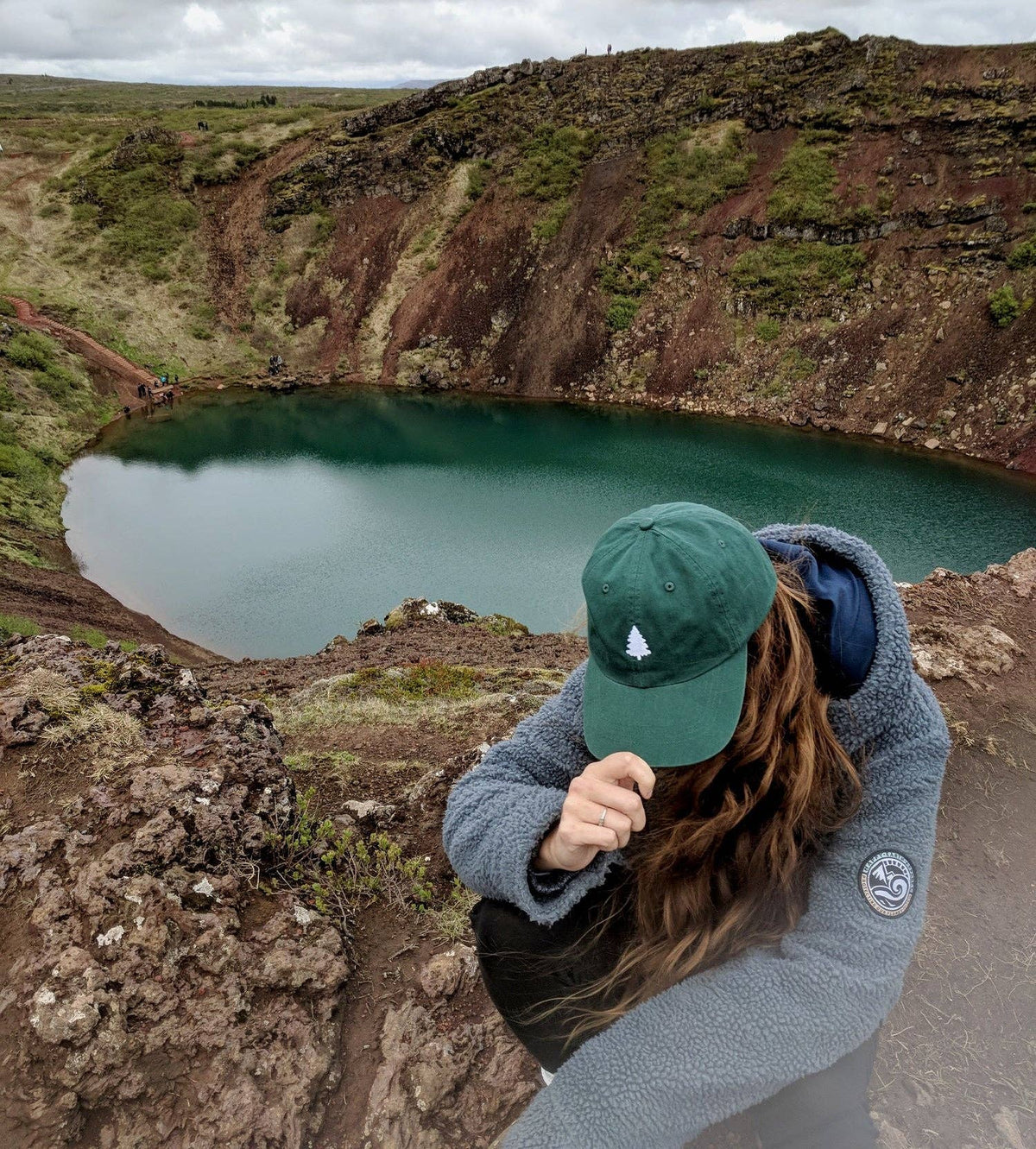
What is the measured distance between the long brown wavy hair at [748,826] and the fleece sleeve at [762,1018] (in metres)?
0.06

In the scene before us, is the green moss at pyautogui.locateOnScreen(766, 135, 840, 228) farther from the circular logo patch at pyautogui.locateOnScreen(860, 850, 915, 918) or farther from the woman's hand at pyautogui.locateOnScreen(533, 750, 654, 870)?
the woman's hand at pyautogui.locateOnScreen(533, 750, 654, 870)

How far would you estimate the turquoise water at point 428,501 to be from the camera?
18.5 metres

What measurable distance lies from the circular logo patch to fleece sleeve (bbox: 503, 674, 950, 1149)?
2 cm

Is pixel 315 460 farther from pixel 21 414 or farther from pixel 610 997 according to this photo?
pixel 610 997

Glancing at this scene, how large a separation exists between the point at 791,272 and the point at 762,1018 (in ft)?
121

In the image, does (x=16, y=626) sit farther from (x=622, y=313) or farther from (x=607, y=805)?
(x=622, y=313)

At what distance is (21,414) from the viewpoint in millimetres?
26578

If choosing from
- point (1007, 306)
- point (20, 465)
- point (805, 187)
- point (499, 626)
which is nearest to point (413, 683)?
point (499, 626)

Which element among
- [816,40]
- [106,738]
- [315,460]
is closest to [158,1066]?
[106,738]

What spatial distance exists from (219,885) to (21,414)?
30321 mm

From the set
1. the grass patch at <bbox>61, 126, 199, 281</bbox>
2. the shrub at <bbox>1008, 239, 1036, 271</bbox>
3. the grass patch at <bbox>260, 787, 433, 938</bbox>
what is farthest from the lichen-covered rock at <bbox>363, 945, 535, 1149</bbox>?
the grass patch at <bbox>61, 126, 199, 281</bbox>

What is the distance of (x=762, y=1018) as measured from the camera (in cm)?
154

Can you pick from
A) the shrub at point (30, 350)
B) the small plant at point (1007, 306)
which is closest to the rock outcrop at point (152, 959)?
the shrub at point (30, 350)

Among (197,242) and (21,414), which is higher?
(197,242)
